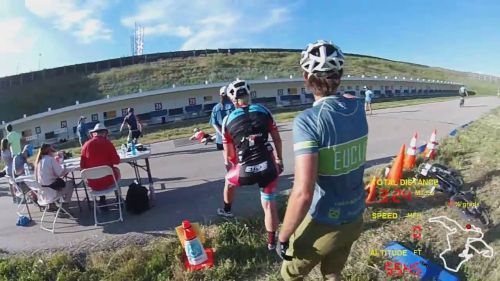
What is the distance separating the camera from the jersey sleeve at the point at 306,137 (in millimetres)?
2455

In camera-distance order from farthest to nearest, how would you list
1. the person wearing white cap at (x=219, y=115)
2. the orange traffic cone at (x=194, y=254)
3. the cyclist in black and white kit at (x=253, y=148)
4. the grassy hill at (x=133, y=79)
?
1. the grassy hill at (x=133, y=79)
2. the person wearing white cap at (x=219, y=115)
3. the orange traffic cone at (x=194, y=254)
4. the cyclist in black and white kit at (x=253, y=148)

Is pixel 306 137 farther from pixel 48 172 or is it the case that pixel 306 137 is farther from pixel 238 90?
pixel 48 172

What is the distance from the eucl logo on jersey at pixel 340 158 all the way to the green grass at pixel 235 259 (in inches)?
90.9

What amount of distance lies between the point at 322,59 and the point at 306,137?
588 mm

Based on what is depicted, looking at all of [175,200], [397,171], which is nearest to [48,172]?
[175,200]

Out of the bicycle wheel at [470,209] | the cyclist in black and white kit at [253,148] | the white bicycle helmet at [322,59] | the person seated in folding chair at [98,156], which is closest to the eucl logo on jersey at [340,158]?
the white bicycle helmet at [322,59]

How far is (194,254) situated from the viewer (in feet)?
15.7

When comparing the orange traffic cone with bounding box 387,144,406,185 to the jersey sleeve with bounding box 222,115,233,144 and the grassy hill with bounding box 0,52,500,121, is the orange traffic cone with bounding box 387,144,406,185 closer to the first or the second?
the jersey sleeve with bounding box 222,115,233,144

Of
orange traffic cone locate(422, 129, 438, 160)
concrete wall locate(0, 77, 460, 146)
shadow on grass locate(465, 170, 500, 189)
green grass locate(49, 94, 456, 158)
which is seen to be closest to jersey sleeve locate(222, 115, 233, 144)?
shadow on grass locate(465, 170, 500, 189)

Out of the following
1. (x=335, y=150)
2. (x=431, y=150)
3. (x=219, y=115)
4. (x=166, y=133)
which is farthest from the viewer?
(x=166, y=133)

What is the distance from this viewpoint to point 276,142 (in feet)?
16.4

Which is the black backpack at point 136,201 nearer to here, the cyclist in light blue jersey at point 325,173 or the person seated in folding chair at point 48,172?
the person seated in folding chair at point 48,172

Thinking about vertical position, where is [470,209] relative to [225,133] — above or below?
below

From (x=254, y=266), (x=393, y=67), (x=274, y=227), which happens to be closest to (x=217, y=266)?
(x=254, y=266)
